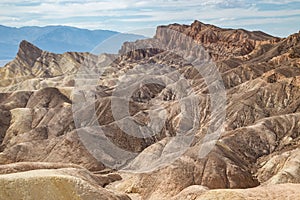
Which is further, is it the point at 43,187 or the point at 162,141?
the point at 162,141

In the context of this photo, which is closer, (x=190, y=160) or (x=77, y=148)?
(x=190, y=160)

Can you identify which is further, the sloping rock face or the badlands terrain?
the badlands terrain

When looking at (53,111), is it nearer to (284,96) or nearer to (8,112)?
(8,112)

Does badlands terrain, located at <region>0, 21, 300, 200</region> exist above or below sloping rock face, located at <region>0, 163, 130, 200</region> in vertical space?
below

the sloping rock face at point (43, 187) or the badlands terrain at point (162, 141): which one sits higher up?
the sloping rock face at point (43, 187)

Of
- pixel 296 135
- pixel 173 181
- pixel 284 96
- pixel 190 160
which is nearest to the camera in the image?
pixel 173 181

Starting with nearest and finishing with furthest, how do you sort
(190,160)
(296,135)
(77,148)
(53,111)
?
(190,160)
(77,148)
(296,135)
(53,111)

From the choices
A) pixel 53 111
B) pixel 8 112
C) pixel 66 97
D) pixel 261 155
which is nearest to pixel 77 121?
pixel 53 111

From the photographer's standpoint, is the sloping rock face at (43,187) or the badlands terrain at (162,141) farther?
the badlands terrain at (162,141)
